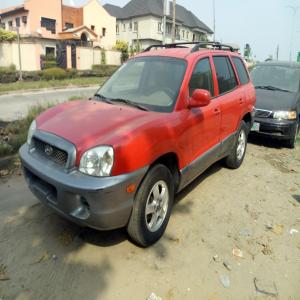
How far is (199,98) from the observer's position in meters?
3.57

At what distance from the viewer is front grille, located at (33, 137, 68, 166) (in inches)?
117

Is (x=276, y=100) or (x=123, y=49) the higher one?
(x=123, y=49)

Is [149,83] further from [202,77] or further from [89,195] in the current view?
[89,195]

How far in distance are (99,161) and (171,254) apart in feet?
4.18

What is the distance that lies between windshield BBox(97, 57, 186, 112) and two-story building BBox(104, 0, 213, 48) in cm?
4512

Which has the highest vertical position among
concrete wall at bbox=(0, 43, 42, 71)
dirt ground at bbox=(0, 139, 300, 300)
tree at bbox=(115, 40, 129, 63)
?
tree at bbox=(115, 40, 129, 63)

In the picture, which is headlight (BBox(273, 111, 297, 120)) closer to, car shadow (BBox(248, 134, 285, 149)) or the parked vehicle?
the parked vehicle

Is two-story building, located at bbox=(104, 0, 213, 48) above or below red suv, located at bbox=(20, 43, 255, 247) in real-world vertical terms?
above

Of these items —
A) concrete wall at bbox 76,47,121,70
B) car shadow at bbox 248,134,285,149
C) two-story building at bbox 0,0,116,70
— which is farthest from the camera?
two-story building at bbox 0,0,116,70

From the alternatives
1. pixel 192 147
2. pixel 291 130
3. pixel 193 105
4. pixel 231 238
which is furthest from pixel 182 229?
pixel 291 130

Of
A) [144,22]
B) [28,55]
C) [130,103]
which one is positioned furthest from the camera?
[144,22]

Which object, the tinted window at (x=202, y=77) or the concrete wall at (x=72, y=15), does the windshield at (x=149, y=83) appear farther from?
the concrete wall at (x=72, y=15)

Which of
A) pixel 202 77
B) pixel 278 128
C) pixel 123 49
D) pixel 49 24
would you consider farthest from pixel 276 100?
pixel 49 24

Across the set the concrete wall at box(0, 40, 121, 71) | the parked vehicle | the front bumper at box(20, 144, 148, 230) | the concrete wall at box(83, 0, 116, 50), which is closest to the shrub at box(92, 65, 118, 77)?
the concrete wall at box(0, 40, 121, 71)
